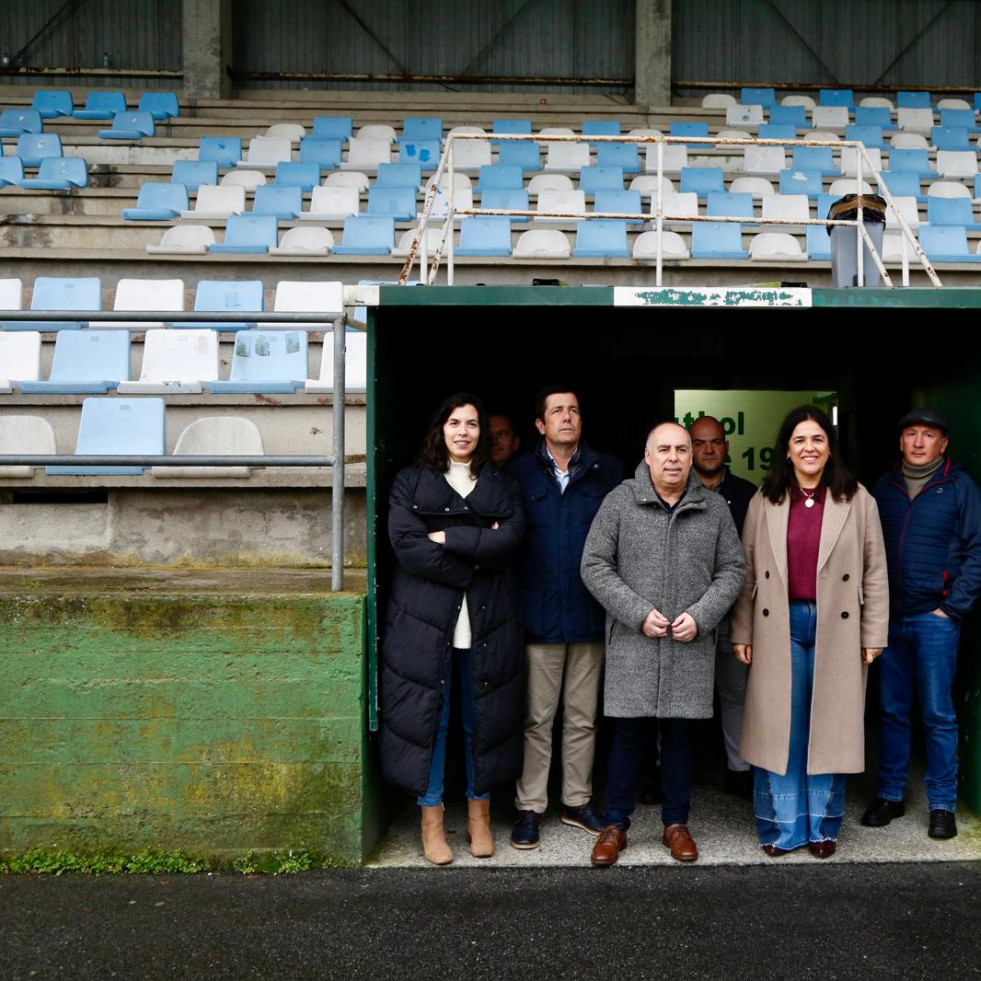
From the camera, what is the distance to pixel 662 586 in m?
3.66

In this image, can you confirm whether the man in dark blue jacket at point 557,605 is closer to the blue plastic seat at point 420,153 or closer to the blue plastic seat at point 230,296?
the blue plastic seat at point 230,296

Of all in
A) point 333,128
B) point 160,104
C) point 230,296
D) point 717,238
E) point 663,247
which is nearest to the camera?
point 230,296

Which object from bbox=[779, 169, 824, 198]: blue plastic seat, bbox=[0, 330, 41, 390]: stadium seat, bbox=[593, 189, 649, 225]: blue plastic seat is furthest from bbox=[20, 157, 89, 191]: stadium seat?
bbox=[779, 169, 824, 198]: blue plastic seat

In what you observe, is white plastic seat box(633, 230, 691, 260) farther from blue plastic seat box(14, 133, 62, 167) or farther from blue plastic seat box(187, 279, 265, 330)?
blue plastic seat box(14, 133, 62, 167)

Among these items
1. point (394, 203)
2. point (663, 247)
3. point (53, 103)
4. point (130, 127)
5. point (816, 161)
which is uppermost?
point (53, 103)

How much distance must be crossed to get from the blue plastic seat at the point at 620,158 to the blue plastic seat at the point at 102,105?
696cm

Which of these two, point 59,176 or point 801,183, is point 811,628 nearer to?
point 801,183

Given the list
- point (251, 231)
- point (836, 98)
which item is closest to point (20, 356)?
point (251, 231)

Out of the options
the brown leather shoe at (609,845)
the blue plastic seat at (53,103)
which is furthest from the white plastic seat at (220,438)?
the blue plastic seat at (53,103)

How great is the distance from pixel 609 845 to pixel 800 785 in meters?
0.87

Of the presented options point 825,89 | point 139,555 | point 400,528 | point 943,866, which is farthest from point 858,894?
point 825,89

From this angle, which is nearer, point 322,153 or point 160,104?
point 322,153

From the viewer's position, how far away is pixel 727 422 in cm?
607

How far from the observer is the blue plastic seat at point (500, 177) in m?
10.3
